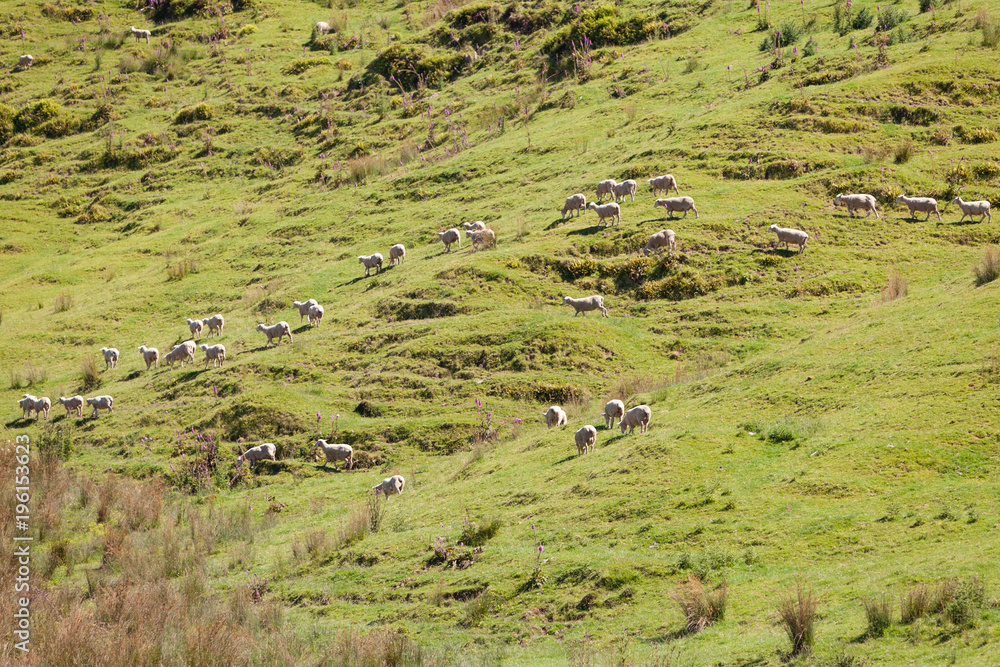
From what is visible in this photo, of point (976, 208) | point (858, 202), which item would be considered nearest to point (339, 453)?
point (858, 202)

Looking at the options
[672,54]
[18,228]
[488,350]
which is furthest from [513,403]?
[18,228]

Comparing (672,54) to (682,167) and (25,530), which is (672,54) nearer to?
(682,167)

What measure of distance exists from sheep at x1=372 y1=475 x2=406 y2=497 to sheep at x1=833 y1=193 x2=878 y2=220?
1884 cm

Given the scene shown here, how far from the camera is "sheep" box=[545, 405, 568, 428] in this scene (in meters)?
23.5

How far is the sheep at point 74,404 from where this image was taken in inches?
1183

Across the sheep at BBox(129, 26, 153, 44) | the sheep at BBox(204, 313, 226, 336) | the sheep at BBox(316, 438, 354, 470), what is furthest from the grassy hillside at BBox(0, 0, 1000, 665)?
the sheep at BBox(129, 26, 153, 44)

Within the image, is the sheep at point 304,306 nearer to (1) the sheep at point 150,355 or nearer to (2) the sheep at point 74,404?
(1) the sheep at point 150,355

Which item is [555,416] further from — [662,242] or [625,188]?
[625,188]

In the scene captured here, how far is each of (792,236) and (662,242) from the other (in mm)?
4242

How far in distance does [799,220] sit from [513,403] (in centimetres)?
1278

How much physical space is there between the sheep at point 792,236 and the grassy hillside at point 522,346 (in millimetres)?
765

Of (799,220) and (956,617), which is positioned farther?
(799,220)

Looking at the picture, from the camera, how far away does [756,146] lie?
3478cm

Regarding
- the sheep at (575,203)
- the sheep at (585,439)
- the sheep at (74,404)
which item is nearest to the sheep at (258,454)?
the sheep at (74,404)
